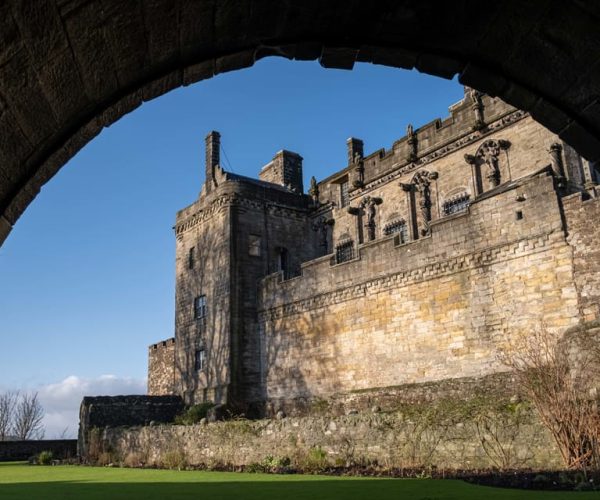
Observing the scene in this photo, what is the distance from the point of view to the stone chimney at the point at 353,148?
2991 centimetres

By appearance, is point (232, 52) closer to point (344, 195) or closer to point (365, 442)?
point (365, 442)

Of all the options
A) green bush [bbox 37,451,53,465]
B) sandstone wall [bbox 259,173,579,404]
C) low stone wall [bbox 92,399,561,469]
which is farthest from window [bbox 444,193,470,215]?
green bush [bbox 37,451,53,465]

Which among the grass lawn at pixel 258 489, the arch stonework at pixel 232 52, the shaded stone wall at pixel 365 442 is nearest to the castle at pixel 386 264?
the shaded stone wall at pixel 365 442

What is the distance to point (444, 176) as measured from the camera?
24.2 m

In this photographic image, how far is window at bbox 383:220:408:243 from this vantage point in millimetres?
25675

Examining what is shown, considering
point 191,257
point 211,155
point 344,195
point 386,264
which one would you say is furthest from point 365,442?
point 211,155

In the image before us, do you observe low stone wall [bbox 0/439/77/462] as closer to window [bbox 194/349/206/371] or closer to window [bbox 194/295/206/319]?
window [bbox 194/349/206/371]

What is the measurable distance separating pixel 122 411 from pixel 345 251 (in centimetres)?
1186

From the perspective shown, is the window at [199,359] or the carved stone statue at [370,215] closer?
the carved stone statue at [370,215]

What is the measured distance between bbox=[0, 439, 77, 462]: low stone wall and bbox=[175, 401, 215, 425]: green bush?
5586mm

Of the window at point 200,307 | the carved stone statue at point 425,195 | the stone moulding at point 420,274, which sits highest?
the carved stone statue at point 425,195

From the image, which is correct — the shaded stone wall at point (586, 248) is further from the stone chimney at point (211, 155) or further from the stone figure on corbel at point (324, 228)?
the stone chimney at point (211, 155)

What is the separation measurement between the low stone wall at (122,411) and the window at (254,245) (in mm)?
7468

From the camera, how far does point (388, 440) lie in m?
14.3
